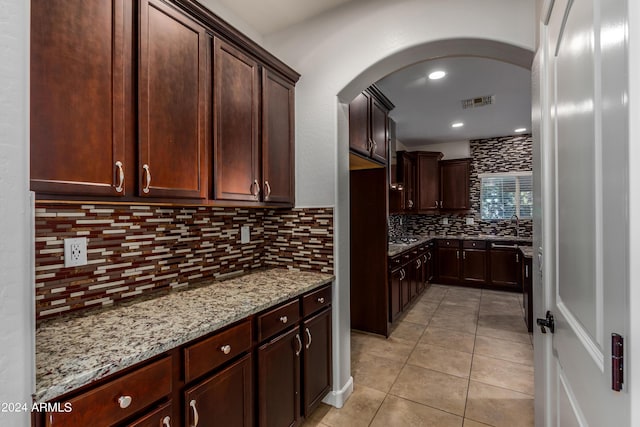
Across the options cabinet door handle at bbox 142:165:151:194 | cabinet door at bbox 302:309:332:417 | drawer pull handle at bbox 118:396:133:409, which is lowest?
cabinet door at bbox 302:309:332:417

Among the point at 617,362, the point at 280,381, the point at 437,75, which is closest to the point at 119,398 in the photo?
the point at 280,381

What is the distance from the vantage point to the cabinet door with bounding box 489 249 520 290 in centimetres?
491

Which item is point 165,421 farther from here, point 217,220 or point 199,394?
point 217,220

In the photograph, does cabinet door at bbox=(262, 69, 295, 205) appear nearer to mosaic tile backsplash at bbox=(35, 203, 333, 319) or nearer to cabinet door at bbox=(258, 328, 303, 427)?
mosaic tile backsplash at bbox=(35, 203, 333, 319)

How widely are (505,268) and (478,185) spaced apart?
1.62 metres

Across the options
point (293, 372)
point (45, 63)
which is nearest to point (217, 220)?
point (293, 372)

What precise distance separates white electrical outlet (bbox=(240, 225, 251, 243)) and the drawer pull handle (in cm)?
134

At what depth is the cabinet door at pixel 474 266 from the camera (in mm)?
5168

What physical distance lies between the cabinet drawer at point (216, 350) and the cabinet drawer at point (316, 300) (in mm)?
477

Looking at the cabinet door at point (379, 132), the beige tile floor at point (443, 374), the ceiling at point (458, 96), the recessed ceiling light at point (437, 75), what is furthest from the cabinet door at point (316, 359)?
the recessed ceiling light at point (437, 75)

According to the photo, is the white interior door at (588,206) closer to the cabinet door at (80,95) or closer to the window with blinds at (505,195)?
the cabinet door at (80,95)

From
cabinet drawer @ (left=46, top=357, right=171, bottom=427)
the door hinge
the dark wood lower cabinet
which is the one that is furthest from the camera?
the dark wood lower cabinet

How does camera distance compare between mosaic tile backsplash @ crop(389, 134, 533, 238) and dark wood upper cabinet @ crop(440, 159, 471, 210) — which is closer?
mosaic tile backsplash @ crop(389, 134, 533, 238)

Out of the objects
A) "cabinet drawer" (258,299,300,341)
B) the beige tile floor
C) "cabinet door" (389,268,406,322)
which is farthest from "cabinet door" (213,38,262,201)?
"cabinet door" (389,268,406,322)
